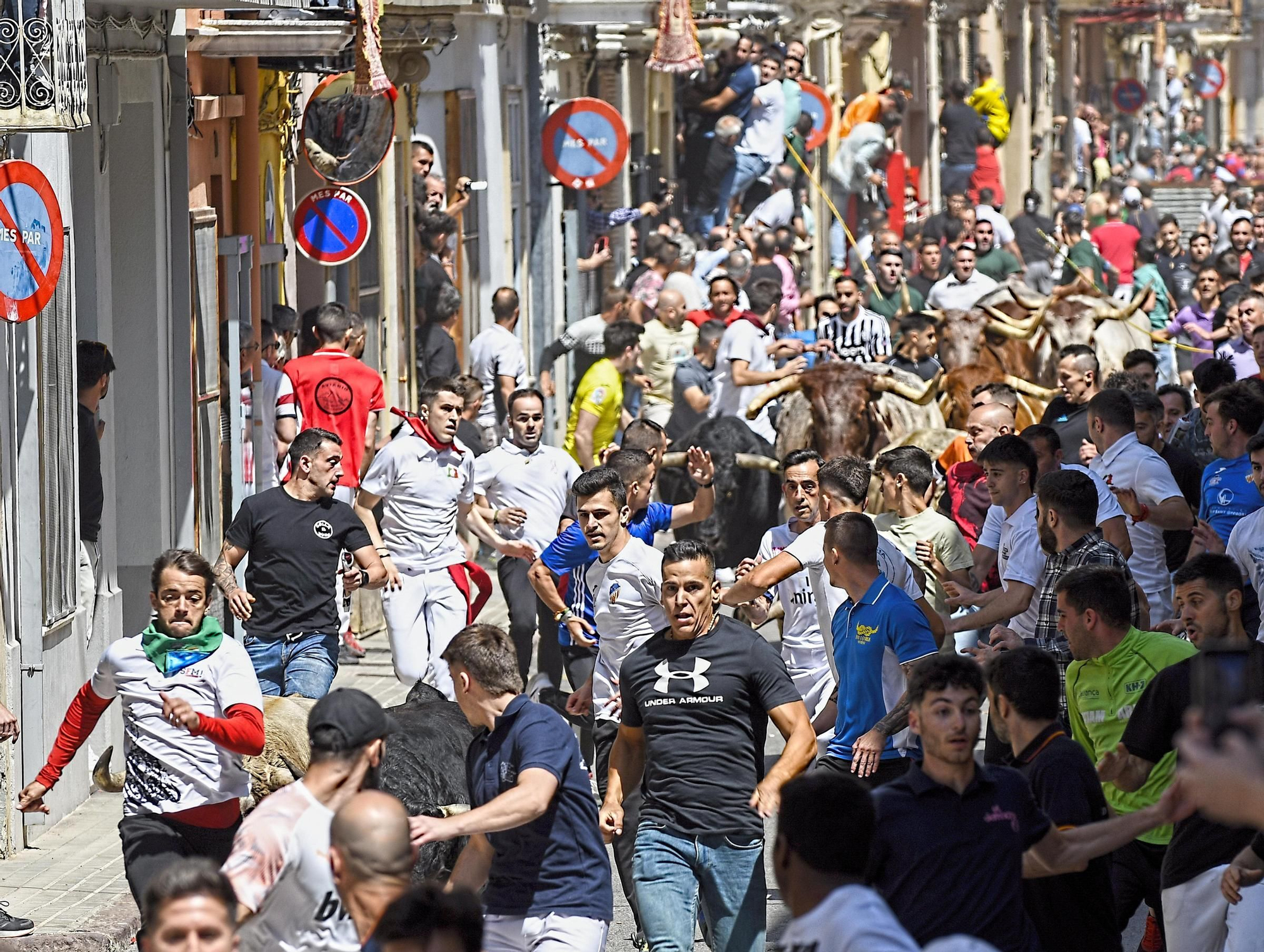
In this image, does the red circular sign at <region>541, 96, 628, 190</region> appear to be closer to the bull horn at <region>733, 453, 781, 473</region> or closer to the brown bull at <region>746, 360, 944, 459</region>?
the brown bull at <region>746, 360, 944, 459</region>

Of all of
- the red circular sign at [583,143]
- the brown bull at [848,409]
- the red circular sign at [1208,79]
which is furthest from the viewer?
the red circular sign at [1208,79]

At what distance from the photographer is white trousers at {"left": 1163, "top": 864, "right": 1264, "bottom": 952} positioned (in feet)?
21.6

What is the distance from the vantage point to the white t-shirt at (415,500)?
11.8 meters

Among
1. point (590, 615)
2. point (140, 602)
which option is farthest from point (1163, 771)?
point (140, 602)

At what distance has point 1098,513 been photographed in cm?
955

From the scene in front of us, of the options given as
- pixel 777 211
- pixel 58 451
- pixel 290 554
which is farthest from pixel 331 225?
pixel 777 211

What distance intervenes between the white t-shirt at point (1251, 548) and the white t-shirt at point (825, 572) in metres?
1.25

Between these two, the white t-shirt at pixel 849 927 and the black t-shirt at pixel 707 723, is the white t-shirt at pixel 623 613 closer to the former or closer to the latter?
the black t-shirt at pixel 707 723

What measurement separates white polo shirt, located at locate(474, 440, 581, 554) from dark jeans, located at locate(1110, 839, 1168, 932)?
16.6 feet

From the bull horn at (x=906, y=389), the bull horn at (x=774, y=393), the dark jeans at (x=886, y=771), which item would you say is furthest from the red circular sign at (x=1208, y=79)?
the dark jeans at (x=886, y=771)

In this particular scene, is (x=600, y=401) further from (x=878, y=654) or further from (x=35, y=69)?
(x=878, y=654)

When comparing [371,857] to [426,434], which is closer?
[371,857]

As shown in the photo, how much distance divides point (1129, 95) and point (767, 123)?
112 feet

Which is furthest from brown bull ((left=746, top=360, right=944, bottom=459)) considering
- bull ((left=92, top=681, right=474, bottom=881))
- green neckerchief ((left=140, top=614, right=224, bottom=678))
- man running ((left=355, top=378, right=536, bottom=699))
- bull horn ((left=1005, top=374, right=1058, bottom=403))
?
green neckerchief ((left=140, top=614, right=224, bottom=678))
